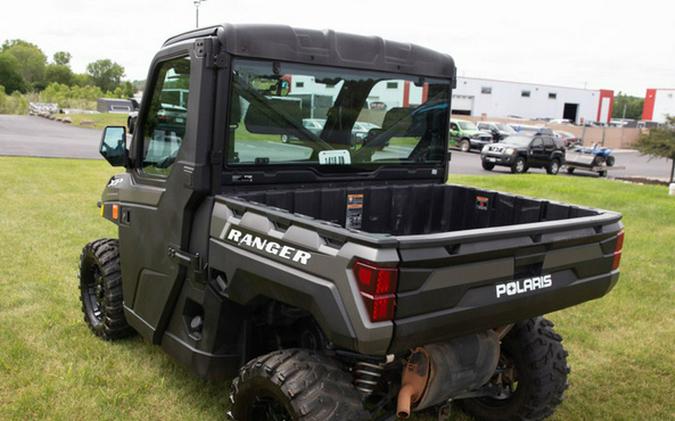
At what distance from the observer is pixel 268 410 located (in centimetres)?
304

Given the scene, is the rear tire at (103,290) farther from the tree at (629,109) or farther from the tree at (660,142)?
the tree at (629,109)

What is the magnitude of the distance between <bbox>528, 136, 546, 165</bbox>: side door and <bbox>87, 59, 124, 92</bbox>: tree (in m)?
105

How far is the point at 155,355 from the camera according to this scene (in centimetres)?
439

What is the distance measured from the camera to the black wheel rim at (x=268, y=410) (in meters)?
2.95

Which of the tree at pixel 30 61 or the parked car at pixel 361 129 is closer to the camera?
the parked car at pixel 361 129

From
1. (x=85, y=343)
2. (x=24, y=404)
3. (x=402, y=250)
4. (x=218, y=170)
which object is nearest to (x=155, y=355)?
(x=85, y=343)

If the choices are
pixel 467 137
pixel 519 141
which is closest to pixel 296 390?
pixel 519 141

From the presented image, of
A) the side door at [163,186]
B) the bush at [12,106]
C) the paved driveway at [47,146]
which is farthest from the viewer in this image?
the bush at [12,106]

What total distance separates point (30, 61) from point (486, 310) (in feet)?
421

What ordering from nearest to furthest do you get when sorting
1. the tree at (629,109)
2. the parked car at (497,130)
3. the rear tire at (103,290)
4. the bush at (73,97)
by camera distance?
1. the rear tire at (103,290)
2. the parked car at (497,130)
3. the bush at (73,97)
4. the tree at (629,109)

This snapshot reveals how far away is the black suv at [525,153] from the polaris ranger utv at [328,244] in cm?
1853

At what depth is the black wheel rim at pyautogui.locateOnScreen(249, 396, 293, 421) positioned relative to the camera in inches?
116

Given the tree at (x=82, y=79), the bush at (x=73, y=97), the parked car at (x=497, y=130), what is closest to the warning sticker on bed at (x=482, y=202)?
the parked car at (x=497, y=130)

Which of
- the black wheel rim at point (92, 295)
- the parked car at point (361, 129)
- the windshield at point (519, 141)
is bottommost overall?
the black wheel rim at point (92, 295)
